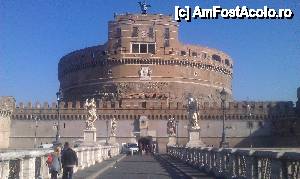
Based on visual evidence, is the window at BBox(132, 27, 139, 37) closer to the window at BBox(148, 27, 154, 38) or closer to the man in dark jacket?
the window at BBox(148, 27, 154, 38)

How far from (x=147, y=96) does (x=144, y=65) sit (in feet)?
14.9

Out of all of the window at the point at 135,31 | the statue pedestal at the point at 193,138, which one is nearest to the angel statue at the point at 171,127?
the window at the point at 135,31

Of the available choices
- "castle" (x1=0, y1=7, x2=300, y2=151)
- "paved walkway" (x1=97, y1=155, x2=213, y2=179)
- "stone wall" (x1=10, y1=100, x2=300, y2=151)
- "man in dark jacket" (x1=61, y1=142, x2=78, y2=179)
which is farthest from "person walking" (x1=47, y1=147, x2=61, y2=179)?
"stone wall" (x1=10, y1=100, x2=300, y2=151)

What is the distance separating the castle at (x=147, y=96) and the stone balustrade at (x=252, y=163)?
142 ft

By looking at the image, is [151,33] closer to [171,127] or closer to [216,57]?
[216,57]

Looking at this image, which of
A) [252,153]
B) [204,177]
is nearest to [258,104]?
[204,177]

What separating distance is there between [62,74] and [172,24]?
18.9 meters

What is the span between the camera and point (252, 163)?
10.7m

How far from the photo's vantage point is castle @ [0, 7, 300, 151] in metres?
62.0

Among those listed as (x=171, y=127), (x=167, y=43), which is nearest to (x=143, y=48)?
(x=167, y=43)

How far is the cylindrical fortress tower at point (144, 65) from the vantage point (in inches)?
2689

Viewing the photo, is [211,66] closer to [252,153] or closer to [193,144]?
[193,144]

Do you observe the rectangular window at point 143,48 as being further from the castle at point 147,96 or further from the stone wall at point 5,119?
the stone wall at point 5,119

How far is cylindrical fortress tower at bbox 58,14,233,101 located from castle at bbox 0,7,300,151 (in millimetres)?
127
